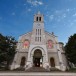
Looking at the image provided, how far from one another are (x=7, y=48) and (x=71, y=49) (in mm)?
19636

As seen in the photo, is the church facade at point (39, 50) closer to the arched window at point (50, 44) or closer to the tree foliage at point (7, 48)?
the arched window at point (50, 44)

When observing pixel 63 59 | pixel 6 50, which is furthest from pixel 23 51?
pixel 63 59

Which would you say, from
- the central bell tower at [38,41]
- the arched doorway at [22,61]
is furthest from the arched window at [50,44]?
the arched doorway at [22,61]

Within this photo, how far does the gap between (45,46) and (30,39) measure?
5849 millimetres

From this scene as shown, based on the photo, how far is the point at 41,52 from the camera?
126 feet

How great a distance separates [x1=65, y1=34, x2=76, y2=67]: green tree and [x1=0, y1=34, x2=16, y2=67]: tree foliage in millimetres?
17312

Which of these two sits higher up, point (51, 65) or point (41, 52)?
point (41, 52)

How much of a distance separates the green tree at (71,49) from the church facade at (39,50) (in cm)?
193

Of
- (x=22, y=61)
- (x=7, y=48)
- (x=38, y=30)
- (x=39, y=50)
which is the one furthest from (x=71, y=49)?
(x=7, y=48)

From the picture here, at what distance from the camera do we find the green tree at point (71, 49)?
3572 cm

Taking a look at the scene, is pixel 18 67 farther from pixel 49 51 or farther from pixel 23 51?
pixel 49 51

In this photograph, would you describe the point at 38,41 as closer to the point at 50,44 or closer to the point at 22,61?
the point at 50,44

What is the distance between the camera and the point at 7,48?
36.4 meters

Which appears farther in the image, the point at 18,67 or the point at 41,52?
the point at 41,52
